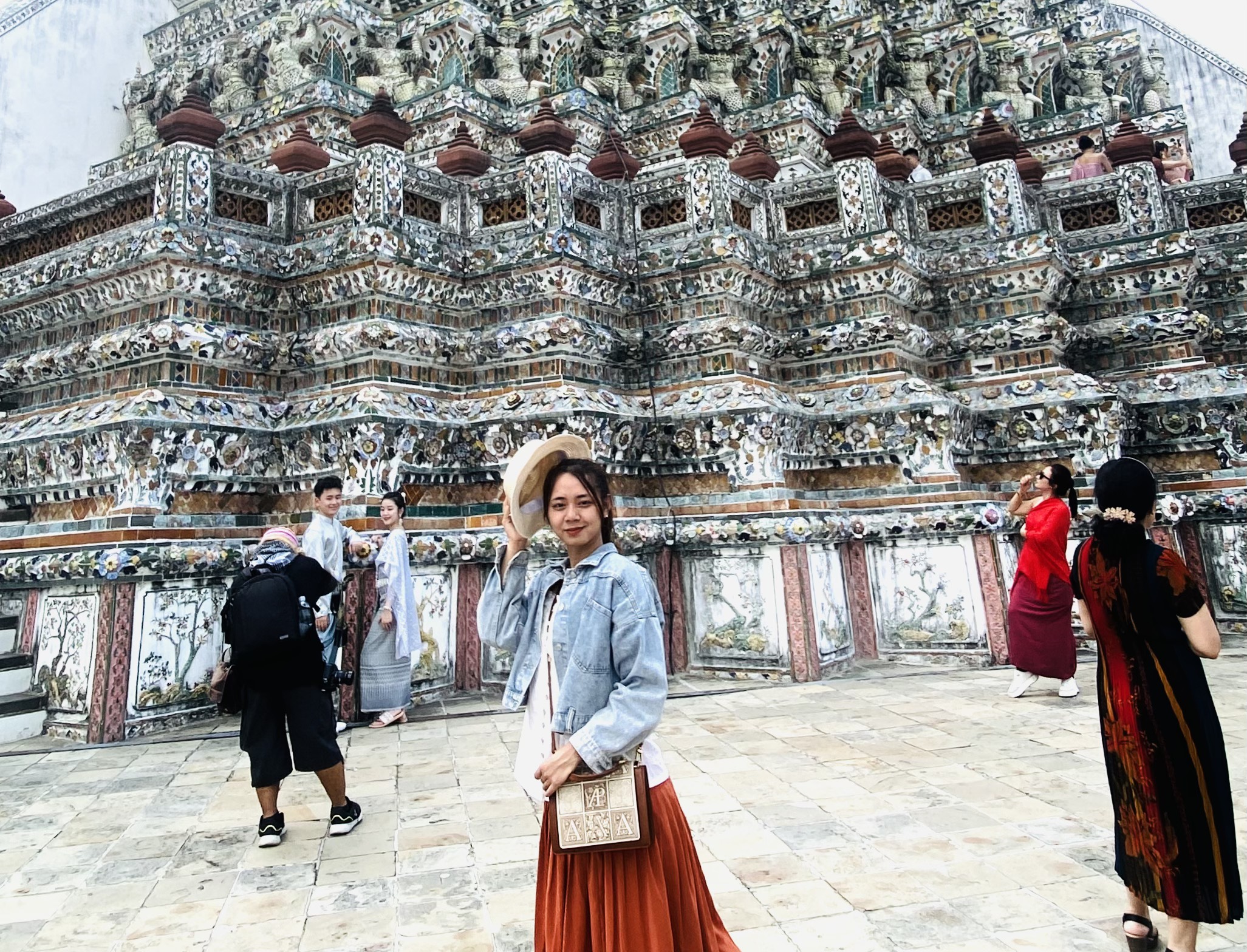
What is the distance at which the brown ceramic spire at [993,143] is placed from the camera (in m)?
8.29

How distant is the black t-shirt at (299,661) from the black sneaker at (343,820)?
602 mm

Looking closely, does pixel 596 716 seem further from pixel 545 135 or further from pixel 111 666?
pixel 545 135

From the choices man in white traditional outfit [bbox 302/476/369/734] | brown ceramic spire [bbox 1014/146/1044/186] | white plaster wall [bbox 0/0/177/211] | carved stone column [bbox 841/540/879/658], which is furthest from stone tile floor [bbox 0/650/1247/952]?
white plaster wall [bbox 0/0/177/211]

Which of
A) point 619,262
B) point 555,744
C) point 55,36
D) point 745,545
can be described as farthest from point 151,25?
point 555,744

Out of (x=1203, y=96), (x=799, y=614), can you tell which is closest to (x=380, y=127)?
(x=799, y=614)

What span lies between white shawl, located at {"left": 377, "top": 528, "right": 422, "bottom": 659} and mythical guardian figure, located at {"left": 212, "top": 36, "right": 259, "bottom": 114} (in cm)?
874

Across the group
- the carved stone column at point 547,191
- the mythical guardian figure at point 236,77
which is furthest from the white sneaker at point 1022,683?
the mythical guardian figure at point 236,77

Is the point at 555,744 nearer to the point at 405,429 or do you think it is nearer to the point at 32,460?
the point at 405,429

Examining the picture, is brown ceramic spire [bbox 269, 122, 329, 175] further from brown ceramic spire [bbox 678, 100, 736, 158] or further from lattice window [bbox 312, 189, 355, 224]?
brown ceramic spire [bbox 678, 100, 736, 158]

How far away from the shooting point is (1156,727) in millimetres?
2582

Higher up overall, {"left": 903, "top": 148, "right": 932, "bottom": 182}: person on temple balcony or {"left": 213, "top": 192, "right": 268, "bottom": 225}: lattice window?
{"left": 903, "top": 148, "right": 932, "bottom": 182}: person on temple balcony

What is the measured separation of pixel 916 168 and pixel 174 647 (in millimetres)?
10237

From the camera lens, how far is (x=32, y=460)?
22.0 ft

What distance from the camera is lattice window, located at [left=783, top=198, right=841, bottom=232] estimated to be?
8422 mm
